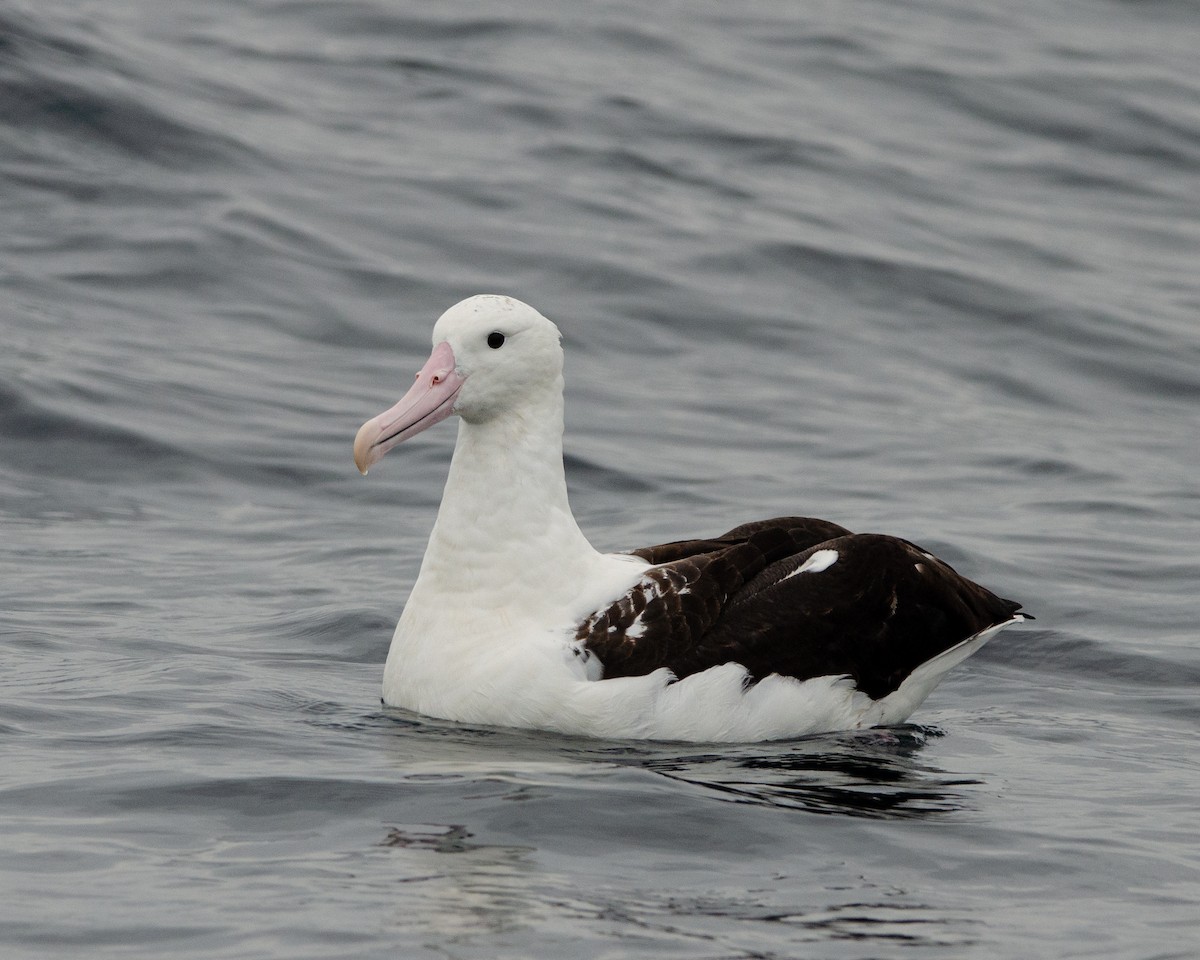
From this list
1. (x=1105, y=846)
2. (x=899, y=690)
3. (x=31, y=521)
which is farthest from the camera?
(x=31, y=521)

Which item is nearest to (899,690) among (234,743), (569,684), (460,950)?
(569,684)

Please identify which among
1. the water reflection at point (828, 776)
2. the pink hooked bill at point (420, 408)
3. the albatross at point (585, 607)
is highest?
the pink hooked bill at point (420, 408)

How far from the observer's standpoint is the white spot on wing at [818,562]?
909cm

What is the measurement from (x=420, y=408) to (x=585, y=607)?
1115 mm

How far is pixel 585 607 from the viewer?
346 inches

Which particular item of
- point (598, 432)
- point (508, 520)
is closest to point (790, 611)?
point (508, 520)

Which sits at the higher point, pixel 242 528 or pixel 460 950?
pixel 242 528

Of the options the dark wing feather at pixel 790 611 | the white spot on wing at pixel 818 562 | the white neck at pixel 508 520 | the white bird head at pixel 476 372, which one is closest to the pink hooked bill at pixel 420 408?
the white bird head at pixel 476 372

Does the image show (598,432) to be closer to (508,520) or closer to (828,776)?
(508,520)

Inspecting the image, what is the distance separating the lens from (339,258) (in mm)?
18781

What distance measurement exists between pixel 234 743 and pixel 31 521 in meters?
4.91

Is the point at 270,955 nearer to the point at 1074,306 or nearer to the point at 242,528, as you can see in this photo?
the point at 242,528

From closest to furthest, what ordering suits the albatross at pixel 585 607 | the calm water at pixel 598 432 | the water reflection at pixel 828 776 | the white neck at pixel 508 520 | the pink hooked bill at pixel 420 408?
the calm water at pixel 598 432, the water reflection at pixel 828 776, the albatross at pixel 585 607, the pink hooked bill at pixel 420 408, the white neck at pixel 508 520

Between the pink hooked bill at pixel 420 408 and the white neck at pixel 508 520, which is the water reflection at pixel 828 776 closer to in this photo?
the white neck at pixel 508 520
